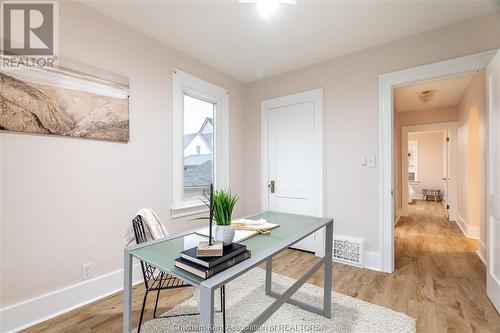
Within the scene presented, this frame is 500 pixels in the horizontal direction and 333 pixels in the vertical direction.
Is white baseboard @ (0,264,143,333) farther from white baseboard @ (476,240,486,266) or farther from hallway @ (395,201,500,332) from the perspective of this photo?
white baseboard @ (476,240,486,266)

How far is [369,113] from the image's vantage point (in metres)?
2.77

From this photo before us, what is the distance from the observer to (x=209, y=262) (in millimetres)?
937

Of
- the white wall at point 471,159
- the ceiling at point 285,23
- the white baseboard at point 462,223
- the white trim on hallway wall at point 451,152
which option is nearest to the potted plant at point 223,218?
the ceiling at point 285,23

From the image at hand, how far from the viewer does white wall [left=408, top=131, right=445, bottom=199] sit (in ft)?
26.3

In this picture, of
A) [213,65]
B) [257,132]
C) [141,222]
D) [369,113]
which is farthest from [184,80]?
[369,113]

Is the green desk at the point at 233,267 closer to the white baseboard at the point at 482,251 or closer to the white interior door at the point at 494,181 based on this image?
the white interior door at the point at 494,181

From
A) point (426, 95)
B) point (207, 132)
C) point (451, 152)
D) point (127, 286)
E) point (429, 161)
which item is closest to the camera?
point (127, 286)

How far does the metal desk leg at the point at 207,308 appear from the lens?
0.83 meters

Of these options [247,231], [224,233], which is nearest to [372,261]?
[247,231]

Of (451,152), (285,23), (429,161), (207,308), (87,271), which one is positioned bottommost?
(87,271)

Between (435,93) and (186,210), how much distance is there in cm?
470

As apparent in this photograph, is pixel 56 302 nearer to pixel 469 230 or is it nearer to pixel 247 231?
pixel 247 231

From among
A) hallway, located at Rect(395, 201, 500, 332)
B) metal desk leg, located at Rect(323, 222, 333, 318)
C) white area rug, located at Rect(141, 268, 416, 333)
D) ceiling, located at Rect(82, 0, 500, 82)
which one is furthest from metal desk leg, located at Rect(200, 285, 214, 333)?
ceiling, located at Rect(82, 0, 500, 82)

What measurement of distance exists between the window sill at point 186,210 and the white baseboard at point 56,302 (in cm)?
77
